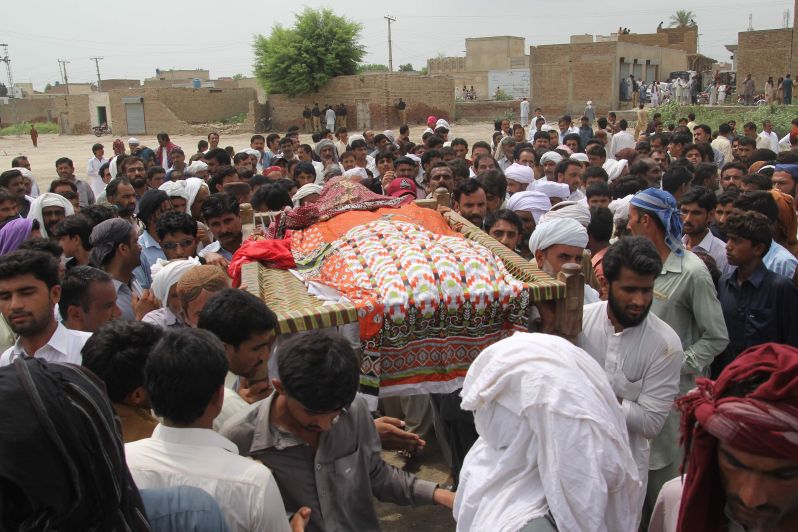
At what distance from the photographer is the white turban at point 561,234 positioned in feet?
11.5

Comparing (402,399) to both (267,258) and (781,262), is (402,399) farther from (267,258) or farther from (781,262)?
(781,262)

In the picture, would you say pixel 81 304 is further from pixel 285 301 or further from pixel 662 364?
pixel 662 364

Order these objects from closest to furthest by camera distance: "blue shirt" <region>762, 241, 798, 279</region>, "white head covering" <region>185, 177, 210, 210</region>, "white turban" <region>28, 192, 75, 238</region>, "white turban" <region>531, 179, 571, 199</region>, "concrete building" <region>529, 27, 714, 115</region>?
"blue shirt" <region>762, 241, 798, 279</region> < "white turban" <region>28, 192, 75, 238</region> < "white head covering" <region>185, 177, 210, 210</region> < "white turban" <region>531, 179, 571, 199</region> < "concrete building" <region>529, 27, 714, 115</region>

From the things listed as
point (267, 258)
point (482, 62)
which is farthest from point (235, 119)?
point (267, 258)

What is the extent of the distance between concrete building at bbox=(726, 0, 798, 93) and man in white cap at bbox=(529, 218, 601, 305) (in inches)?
1111

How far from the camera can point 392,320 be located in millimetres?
2898

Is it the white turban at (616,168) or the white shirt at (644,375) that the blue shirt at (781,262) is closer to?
the white shirt at (644,375)

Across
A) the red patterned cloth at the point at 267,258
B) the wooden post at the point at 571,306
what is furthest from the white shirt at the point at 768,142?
the red patterned cloth at the point at 267,258

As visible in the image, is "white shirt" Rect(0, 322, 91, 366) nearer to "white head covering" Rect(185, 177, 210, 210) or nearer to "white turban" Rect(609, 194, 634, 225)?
"white head covering" Rect(185, 177, 210, 210)

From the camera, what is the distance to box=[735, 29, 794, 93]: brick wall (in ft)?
90.5

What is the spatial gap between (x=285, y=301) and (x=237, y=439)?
0.85m

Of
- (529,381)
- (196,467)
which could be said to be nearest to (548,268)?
(529,381)

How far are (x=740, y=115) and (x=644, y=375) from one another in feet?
68.8

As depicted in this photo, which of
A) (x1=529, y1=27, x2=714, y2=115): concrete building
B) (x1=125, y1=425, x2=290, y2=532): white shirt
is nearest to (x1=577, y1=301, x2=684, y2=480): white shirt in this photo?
(x1=125, y1=425, x2=290, y2=532): white shirt
